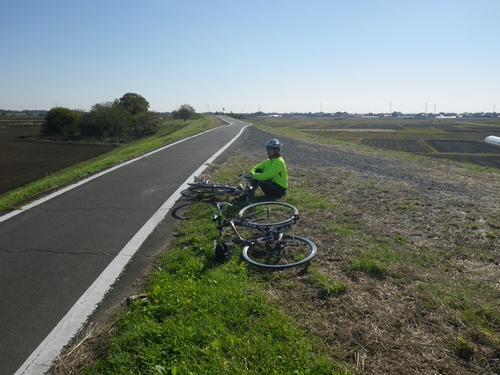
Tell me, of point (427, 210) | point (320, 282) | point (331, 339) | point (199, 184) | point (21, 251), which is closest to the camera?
point (331, 339)

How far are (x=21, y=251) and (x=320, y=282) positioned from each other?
4.25 m

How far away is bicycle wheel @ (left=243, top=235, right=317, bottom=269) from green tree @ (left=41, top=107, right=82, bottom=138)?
53141mm

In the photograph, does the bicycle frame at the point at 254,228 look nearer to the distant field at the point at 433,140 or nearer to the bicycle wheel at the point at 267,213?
the bicycle wheel at the point at 267,213

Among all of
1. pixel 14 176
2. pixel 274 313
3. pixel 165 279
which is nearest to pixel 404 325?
pixel 274 313

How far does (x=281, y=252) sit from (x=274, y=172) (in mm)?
2903

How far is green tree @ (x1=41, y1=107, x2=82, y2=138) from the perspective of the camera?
2029 inches

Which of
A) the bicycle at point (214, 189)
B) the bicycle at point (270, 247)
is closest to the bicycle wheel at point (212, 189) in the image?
the bicycle at point (214, 189)

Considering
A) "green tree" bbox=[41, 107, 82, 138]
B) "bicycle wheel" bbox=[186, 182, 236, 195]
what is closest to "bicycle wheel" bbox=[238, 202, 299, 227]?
"bicycle wheel" bbox=[186, 182, 236, 195]

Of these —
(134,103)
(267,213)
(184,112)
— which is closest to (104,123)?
(134,103)

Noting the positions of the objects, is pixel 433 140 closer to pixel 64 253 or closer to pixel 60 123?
pixel 60 123

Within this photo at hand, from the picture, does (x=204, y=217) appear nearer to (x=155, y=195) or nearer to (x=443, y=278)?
(x=155, y=195)

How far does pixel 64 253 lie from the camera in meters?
5.28

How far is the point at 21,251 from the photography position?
17.5 feet

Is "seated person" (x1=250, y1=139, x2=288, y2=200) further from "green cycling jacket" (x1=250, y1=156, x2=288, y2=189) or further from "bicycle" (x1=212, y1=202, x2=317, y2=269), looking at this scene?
"bicycle" (x1=212, y1=202, x2=317, y2=269)
